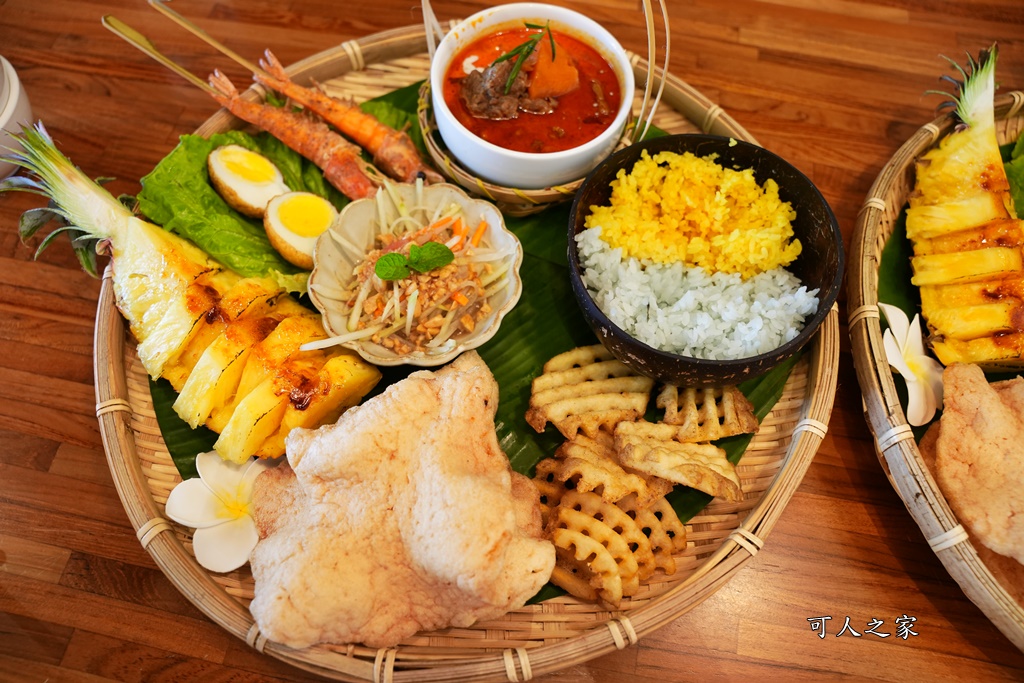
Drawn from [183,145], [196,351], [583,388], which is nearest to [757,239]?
[583,388]

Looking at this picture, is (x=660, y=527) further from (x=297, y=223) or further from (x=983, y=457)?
(x=297, y=223)

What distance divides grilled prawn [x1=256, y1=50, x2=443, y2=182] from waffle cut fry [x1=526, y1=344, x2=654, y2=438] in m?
1.32

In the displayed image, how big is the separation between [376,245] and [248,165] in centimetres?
86

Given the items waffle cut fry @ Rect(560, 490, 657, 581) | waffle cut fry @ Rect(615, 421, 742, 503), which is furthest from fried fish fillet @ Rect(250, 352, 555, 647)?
waffle cut fry @ Rect(615, 421, 742, 503)

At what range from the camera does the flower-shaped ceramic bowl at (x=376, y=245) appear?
301cm

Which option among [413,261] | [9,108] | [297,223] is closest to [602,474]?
[413,261]

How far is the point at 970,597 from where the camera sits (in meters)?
2.77

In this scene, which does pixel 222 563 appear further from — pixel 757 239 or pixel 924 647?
pixel 924 647

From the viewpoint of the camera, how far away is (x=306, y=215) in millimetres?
3428

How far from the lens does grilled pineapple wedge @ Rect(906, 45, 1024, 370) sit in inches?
121

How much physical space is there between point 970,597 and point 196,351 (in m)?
3.45

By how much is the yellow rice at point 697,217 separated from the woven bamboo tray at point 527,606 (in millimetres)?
495

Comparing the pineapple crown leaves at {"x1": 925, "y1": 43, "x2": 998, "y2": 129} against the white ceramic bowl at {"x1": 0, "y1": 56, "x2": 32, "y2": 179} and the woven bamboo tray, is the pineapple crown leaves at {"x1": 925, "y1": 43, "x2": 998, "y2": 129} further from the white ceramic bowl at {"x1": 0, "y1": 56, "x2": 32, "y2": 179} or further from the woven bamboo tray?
the white ceramic bowl at {"x1": 0, "y1": 56, "x2": 32, "y2": 179}

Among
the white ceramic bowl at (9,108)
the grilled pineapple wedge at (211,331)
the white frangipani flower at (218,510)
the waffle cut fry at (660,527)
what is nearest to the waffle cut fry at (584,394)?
the waffle cut fry at (660,527)
